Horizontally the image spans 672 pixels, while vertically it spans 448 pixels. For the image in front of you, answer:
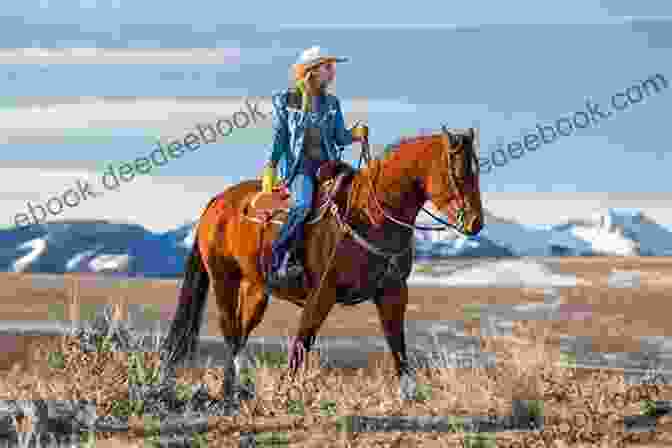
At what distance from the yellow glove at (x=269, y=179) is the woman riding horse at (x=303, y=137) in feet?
0.61

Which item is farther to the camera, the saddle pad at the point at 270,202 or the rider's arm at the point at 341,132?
the saddle pad at the point at 270,202

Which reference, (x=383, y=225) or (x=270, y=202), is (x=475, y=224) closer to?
(x=383, y=225)

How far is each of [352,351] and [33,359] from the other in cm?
737

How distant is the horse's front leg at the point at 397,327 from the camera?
10266 mm

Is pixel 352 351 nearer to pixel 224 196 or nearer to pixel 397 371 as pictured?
pixel 224 196

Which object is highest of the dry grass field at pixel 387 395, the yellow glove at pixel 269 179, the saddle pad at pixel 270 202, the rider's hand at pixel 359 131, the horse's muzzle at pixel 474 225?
the rider's hand at pixel 359 131

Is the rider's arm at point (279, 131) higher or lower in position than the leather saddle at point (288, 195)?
higher

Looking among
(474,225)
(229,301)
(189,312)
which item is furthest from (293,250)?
(189,312)

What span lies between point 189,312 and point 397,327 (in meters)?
2.77

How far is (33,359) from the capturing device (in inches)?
469

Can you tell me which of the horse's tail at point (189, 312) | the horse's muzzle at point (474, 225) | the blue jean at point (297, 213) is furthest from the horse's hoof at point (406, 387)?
the horse's tail at point (189, 312)

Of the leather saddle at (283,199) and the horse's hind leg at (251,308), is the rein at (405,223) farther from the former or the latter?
the horse's hind leg at (251,308)

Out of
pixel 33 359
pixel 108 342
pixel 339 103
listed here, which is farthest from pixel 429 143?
pixel 33 359

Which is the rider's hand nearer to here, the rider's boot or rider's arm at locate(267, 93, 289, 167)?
rider's arm at locate(267, 93, 289, 167)
